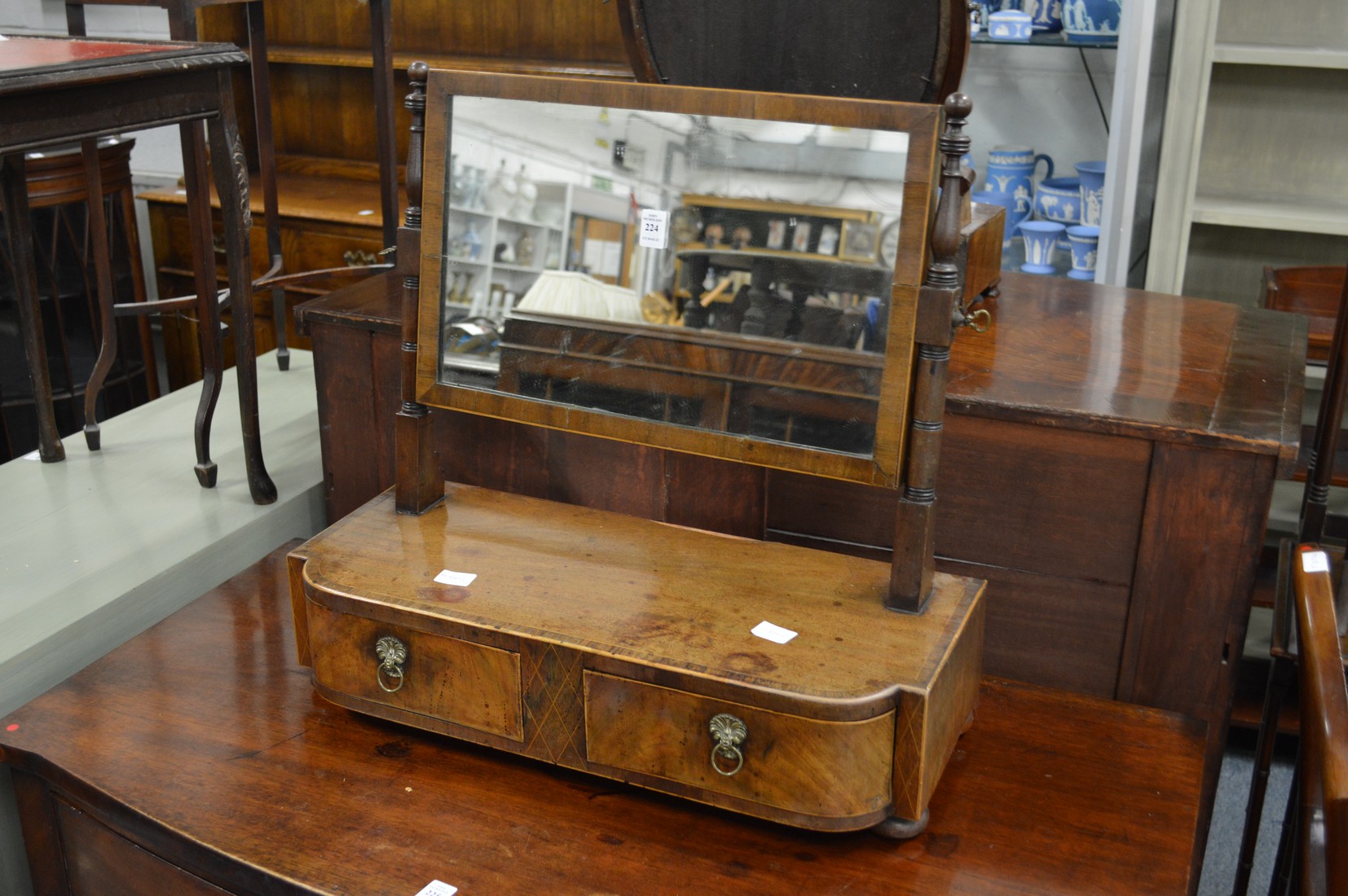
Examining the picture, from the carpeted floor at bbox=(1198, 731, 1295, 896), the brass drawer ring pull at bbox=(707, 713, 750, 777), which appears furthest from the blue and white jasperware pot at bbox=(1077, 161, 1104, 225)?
the brass drawer ring pull at bbox=(707, 713, 750, 777)

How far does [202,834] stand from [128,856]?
16cm

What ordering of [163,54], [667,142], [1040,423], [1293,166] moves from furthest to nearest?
1. [1293,166]
2. [163,54]
3. [1040,423]
4. [667,142]

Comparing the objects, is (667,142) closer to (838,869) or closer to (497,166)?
(497,166)

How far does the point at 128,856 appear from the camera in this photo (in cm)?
123

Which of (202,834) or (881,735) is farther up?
(881,735)

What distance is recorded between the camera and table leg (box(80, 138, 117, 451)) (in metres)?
1.93

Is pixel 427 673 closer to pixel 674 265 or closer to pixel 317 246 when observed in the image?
pixel 674 265

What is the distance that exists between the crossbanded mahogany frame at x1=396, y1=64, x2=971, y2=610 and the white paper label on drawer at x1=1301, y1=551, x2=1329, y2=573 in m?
0.32

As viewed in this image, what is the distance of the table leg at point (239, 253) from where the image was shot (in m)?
1.62

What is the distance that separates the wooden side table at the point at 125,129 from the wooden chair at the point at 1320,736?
1310 mm

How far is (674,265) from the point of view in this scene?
4.03ft

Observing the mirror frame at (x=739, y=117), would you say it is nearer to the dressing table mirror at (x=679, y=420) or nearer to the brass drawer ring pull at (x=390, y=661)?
the dressing table mirror at (x=679, y=420)

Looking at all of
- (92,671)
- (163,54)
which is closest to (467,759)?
(92,671)

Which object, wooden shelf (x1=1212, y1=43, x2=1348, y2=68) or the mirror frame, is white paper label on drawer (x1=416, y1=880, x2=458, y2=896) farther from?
wooden shelf (x1=1212, y1=43, x2=1348, y2=68)
